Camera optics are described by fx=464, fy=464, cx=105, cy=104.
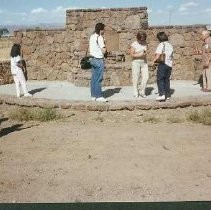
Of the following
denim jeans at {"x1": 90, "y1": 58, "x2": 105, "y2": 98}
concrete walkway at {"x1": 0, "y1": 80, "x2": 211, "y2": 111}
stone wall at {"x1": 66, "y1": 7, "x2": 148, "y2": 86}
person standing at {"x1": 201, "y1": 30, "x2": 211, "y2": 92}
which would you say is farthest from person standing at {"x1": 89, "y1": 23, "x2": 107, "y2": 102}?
person standing at {"x1": 201, "y1": 30, "x2": 211, "y2": 92}

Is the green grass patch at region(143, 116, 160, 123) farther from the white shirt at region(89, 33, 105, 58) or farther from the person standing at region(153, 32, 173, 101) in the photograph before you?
the white shirt at region(89, 33, 105, 58)

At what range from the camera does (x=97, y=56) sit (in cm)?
1023

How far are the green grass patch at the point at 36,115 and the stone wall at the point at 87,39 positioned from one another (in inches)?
115

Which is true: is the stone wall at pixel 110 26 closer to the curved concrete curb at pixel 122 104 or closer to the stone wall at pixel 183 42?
the stone wall at pixel 183 42

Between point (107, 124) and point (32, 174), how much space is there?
3233mm

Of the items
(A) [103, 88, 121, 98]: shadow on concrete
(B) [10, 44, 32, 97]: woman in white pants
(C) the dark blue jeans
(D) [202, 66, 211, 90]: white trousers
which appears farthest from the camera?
Answer: (D) [202, 66, 211, 90]: white trousers

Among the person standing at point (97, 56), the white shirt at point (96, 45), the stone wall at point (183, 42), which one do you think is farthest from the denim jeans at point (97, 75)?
the stone wall at point (183, 42)

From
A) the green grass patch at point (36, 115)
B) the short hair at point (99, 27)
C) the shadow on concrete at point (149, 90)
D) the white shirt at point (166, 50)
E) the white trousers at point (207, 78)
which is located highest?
the short hair at point (99, 27)

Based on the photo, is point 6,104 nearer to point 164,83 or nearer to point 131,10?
point 164,83

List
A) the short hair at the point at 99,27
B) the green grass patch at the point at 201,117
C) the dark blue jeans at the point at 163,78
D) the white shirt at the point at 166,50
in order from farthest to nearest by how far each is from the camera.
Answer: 1. the dark blue jeans at the point at 163,78
2. the white shirt at the point at 166,50
3. the short hair at the point at 99,27
4. the green grass patch at the point at 201,117

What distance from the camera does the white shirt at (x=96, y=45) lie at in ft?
33.1

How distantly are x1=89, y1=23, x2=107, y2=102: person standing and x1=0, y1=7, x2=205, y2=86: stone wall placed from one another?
2.21 meters

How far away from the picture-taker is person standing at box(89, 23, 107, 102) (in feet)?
33.1

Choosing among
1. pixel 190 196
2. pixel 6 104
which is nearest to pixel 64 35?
pixel 6 104
